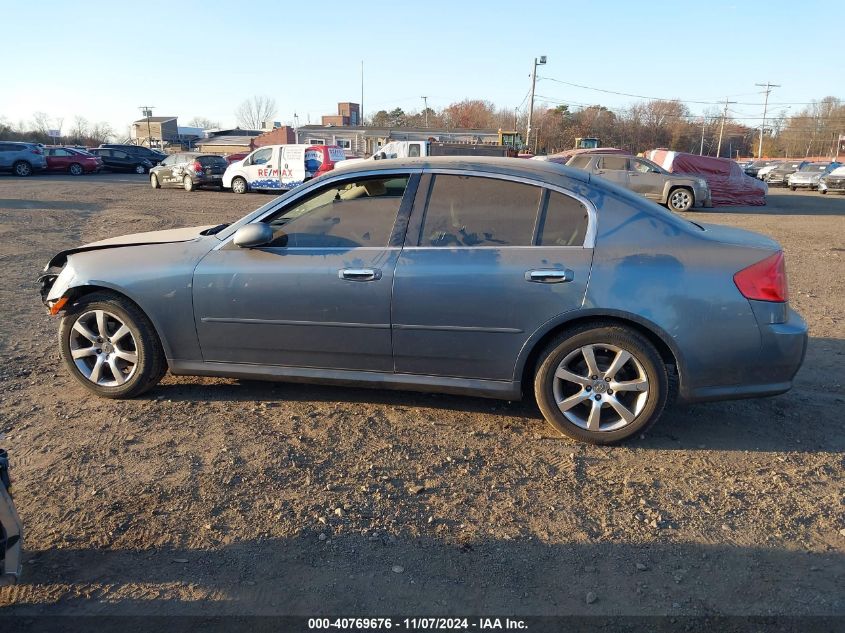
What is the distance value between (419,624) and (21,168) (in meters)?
35.7

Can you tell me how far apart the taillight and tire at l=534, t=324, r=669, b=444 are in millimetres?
602

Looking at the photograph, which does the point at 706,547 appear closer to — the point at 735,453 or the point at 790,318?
the point at 735,453

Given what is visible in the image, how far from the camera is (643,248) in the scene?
367 cm

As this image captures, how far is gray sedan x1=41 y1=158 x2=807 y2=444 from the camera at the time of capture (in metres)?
3.63

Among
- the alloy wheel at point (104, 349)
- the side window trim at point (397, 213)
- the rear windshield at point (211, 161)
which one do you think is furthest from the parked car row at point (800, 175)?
the alloy wheel at point (104, 349)

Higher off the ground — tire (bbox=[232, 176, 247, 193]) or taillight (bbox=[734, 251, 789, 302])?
taillight (bbox=[734, 251, 789, 302])

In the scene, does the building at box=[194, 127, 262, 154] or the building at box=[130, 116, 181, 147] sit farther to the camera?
the building at box=[130, 116, 181, 147]

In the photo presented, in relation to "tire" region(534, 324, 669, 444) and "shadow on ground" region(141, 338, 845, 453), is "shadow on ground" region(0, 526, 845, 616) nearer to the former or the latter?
"tire" region(534, 324, 669, 444)

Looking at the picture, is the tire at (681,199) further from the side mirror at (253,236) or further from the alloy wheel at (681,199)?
the side mirror at (253,236)

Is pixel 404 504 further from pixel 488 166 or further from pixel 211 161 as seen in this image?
pixel 211 161

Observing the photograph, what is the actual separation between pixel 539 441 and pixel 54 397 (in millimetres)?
3277

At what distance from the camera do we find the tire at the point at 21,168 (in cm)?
3103

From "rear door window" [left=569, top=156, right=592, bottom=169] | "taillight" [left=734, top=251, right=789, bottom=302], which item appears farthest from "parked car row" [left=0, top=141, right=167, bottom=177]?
"taillight" [left=734, top=251, right=789, bottom=302]

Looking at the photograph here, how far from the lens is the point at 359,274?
3.87m
